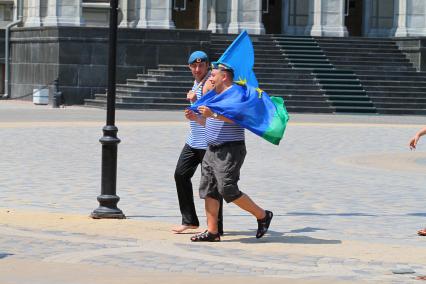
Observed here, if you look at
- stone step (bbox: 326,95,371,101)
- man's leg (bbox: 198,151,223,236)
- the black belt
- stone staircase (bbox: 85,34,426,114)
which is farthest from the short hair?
stone step (bbox: 326,95,371,101)

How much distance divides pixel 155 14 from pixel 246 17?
12.2 feet

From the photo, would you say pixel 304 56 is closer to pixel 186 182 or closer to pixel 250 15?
pixel 250 15

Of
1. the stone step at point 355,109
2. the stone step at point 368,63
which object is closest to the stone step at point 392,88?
the stone step at point 355,109

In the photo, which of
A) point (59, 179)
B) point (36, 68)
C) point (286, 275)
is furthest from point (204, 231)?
point (36, 68)

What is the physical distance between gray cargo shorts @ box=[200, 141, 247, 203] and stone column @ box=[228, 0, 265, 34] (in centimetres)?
3899

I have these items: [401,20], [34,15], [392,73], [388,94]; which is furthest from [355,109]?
[34,15]

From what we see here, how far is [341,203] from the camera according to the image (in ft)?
57.4

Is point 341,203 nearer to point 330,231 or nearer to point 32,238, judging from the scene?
point 330,231

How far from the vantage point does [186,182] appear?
46.0ft

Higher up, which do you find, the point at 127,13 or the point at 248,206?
the point at 127,13

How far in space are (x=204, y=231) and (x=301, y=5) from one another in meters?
42.2

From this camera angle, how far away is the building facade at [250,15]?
51000 mm

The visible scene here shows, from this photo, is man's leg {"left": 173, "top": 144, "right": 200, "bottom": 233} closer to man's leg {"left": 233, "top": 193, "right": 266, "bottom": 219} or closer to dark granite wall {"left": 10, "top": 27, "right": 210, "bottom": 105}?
man's leg {"left": 233, "top": 193, "right": 266, "bottom": 219}

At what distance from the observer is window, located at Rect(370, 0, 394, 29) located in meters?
55.8
